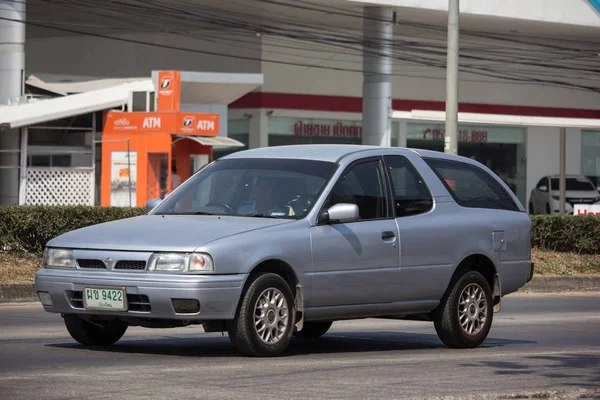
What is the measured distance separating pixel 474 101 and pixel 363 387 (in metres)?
43.4

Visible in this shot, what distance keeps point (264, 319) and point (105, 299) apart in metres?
1.15

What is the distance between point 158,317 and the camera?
9.01 metres

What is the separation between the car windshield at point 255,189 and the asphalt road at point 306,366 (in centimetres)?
111

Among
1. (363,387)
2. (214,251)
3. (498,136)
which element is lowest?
(363,387)

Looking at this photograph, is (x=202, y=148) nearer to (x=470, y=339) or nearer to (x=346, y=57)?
(x=346, y=57)

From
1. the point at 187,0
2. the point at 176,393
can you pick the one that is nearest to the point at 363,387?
the point at 176,393

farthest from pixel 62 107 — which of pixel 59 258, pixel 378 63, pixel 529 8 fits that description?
pixel 529 8

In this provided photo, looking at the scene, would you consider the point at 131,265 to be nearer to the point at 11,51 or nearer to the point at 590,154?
the point at 11,51

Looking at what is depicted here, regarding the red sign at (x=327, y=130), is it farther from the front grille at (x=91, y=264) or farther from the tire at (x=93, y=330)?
the front grille at (x=91, y=264)

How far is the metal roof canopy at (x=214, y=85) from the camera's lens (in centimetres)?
3247

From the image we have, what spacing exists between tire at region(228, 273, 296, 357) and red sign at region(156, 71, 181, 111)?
20.3 metres

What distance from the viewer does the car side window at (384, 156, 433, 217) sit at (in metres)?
10.6

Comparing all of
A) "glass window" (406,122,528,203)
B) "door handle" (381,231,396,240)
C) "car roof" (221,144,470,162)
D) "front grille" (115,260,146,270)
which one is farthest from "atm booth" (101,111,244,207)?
"glass window" (406,122,528,203)

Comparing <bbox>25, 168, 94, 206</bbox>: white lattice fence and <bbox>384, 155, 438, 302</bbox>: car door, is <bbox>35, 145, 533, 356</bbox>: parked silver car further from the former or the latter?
<bbox>25, 168, 94, 206</bbox>: white lattice fence
